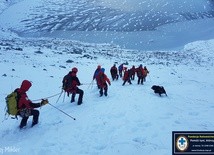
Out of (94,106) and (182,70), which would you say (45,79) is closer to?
(94,106)

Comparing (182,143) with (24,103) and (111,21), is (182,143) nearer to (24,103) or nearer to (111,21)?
(24,103)

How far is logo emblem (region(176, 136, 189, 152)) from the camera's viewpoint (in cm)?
739

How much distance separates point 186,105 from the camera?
13.3 metres

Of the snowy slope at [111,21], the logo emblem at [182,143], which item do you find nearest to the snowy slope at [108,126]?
the logo emblem at [182,143]

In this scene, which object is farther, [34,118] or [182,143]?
[34,118]

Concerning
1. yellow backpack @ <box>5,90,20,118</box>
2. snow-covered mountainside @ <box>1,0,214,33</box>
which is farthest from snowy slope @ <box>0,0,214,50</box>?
yellow backpack @ <box>5,90,20,118</box>

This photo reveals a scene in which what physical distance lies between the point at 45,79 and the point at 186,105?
33.8ft

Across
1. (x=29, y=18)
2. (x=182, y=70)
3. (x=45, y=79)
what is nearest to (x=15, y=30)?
(x=29, y=18)

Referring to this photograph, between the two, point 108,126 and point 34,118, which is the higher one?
point 34,118

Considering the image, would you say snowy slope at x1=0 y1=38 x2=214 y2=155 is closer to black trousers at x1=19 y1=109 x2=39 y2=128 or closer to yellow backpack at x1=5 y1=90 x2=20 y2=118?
black trousers at x1=19 y1=109 x2=39 y2=128

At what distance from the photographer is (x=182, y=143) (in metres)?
7.50

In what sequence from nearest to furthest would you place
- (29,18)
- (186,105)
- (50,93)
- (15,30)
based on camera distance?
1. (186,105)
2. (50,93)
3. (15,30)
4. (29,18)

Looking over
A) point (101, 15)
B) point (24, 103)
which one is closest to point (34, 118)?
point (24, 103)

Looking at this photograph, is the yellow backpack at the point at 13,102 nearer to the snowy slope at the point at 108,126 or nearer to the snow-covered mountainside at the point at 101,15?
the snowy slope at the point at 108,126
